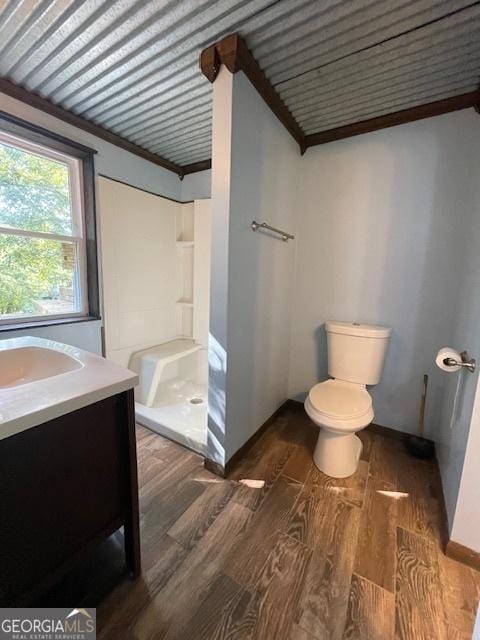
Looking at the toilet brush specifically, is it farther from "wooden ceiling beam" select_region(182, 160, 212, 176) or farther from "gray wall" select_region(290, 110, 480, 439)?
"wooden ceiling beam" select_region(182, 160, 212, 176)

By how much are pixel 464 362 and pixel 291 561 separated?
3.79 feet

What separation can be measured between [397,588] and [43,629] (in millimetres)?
1264

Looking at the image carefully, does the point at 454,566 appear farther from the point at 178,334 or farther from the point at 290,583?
the point at 178,334

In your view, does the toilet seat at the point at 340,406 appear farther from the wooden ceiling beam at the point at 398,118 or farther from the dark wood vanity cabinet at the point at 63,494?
the wooden ceiling beam at the point at 398,118

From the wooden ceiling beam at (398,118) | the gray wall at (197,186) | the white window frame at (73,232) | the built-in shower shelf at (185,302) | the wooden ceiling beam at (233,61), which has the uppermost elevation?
the wooden ceiling beam at (398,118)

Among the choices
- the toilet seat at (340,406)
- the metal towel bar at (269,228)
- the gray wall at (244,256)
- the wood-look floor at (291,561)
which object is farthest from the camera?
the metal towel bar at (269,228)

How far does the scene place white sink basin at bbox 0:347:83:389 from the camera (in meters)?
1.17

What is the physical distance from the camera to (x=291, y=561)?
3.69ft

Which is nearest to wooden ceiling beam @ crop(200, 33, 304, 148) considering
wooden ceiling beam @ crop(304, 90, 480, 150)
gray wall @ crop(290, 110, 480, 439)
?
wooden ceiling beam @ crop(304, 90, 480, 150)

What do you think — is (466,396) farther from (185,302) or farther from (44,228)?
(44,228)

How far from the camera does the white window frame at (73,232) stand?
5.79ft

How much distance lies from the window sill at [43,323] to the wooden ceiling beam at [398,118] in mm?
2245

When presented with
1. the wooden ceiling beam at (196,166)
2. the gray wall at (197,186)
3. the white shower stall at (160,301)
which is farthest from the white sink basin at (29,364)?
the wooden ceiling beam at (196,166)

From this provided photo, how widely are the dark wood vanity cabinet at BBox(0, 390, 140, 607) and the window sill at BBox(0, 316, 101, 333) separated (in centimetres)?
132
